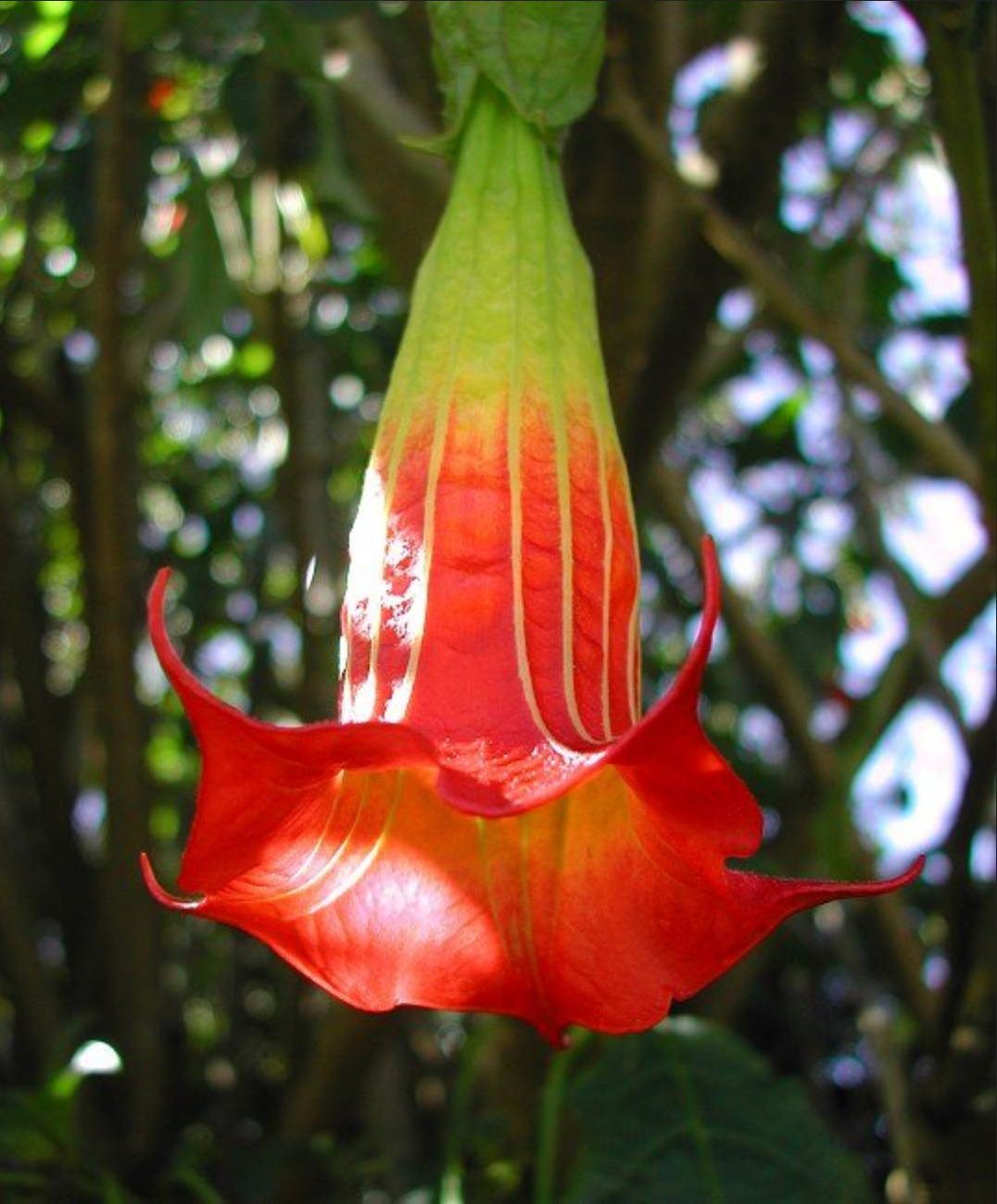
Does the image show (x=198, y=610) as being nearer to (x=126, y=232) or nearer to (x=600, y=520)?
(x=126, y=232)

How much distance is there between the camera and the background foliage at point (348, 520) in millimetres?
1043

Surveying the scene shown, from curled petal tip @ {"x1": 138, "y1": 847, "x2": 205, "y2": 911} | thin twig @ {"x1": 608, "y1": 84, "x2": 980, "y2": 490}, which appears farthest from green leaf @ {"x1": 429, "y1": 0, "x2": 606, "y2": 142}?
curled petal tip @ {"x1": 138, "y1": 847, "x2": 205, "y2": 911}

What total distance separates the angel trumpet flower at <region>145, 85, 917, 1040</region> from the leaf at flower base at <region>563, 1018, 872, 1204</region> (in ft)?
1.36

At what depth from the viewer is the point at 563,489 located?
0.64 metres

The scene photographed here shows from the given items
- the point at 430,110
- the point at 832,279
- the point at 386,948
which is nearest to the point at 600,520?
the point at 386,948

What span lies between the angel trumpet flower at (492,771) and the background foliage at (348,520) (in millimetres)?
245

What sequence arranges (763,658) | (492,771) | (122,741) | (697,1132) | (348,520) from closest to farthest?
(492,771) → (697,1132) → (122,741) → (763,658) → (348,520)

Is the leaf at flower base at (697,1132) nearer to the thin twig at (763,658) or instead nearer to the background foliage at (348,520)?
the background foliage at (348,520)

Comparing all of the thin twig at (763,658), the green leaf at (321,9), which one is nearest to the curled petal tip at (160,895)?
the green leaf at (321,9)

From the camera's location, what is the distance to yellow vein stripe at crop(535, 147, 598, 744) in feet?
1.88

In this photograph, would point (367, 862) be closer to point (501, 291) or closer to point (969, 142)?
point (501, 291)

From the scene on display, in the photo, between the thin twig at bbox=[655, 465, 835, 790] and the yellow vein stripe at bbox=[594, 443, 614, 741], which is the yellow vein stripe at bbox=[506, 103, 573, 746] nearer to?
the yellow vein stripe at bbox=[594, 443, 614, 741]

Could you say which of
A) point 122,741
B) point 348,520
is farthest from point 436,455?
point 348,520

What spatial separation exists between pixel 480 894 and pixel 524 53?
16.2 inches
